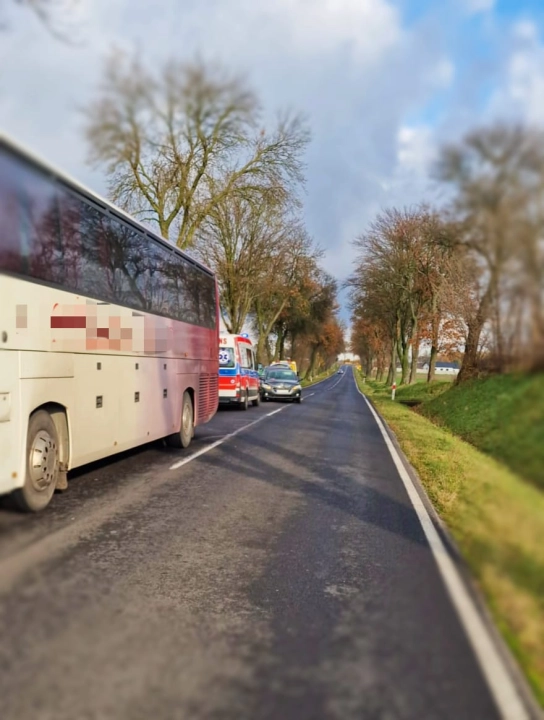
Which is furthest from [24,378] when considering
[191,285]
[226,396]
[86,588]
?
[226,396]

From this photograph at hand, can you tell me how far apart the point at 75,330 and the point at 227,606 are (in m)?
3.24

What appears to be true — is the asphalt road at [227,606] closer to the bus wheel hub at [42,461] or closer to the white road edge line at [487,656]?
the white road edge line at [487,656]

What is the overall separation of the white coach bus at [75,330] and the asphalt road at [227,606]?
729 millimetres

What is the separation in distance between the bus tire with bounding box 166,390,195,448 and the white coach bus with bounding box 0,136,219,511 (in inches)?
10.5

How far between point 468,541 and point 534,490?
0.28 meters

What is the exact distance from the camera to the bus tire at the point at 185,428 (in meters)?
11.1

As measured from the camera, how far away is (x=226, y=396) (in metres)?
22.1

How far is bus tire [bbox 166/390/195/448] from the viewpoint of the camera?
11055mm

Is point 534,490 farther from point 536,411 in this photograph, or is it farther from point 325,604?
point 325,604

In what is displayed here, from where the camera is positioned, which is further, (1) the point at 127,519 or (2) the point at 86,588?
(1) the point at 127,519

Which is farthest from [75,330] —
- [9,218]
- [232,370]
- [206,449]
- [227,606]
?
[232,370]

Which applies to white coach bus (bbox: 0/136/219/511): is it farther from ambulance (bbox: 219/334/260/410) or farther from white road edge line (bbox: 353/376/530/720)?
ambulance (bbox: 219/334/260/410)

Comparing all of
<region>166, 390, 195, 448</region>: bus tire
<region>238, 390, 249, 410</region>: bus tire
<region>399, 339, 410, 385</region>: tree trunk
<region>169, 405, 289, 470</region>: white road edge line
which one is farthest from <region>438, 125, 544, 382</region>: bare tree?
<region>399, 339, 410, 385</region>: tree trunk

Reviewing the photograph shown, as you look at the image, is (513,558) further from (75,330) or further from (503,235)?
(75,330)
